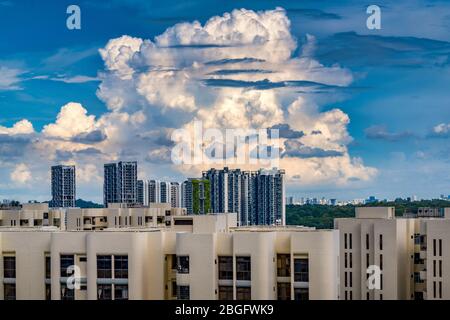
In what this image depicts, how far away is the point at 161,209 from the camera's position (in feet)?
77.6

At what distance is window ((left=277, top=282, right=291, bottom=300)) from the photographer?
34.5ft

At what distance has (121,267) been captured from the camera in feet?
34.3

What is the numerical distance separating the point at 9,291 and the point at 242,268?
3.42 metres

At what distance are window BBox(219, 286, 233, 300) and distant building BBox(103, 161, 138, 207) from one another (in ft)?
63.5

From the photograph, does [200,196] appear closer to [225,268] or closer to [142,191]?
[142,191]

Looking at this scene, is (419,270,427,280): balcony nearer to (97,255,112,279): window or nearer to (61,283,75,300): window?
(97,255,112,279): window

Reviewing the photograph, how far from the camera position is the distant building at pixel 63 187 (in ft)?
99.2

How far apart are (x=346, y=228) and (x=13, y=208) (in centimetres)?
1200

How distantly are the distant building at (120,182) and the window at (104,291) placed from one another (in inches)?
745

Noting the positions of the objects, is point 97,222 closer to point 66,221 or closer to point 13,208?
point 66,221

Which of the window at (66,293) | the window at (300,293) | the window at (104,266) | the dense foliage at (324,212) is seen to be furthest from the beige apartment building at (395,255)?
the dense foliage at (324,212)

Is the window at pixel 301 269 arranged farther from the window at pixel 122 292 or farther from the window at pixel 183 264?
the window at pixel 122 292

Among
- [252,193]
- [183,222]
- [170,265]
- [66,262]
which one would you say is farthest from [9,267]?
[252,193]
